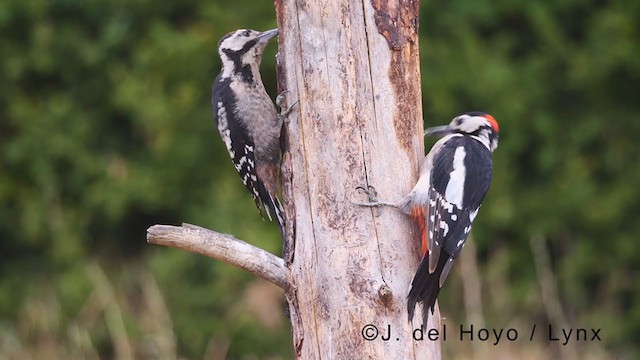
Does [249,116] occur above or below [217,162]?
above

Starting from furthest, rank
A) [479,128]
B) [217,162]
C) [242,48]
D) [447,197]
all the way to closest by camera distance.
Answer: [217,162] → [242,48] → [479,128] → [447,197]

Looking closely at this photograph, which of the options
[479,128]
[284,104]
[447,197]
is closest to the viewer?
[284,104]

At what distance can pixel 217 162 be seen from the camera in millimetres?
6984

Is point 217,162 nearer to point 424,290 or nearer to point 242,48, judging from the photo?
point 242,48

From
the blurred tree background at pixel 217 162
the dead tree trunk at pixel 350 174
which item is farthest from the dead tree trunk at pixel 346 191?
the blurred tree background at pixel 217 162

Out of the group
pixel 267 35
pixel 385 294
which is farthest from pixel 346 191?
pixel 267 35

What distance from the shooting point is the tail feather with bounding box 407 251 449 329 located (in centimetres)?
346

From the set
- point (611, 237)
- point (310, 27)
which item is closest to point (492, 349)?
point (611, 237)

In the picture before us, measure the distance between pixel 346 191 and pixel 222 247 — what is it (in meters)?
0.46

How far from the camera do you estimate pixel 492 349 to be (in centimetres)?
595

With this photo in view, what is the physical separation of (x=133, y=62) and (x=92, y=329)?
1834 millimetres

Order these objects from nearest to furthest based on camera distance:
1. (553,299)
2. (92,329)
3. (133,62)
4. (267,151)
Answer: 1. (267,151)
2. (553,299)
3. (92,329)
4. (133,62)

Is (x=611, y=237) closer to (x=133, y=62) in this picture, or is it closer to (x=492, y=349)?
(x=492, y=349)

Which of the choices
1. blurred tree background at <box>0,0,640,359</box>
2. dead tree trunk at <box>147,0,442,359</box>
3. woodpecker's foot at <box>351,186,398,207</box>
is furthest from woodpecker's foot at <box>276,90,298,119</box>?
blurred tree background at <box>0,0,640,359</box>
